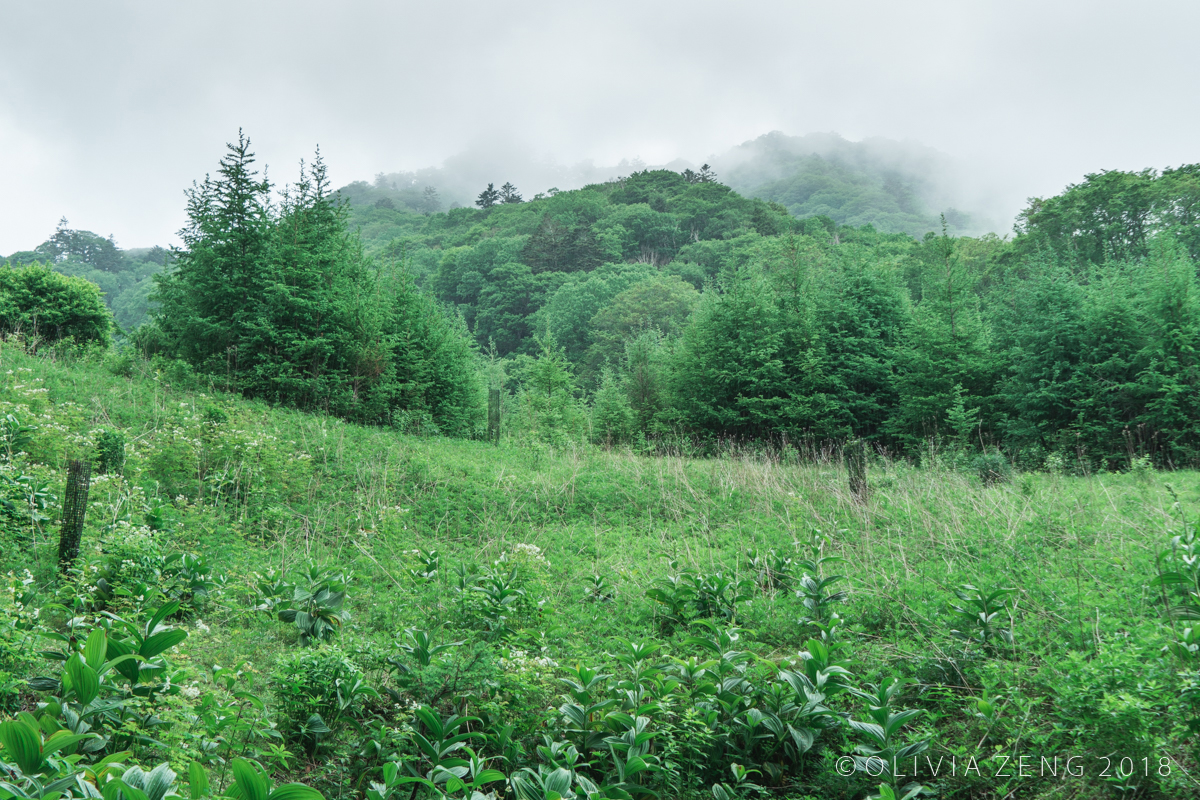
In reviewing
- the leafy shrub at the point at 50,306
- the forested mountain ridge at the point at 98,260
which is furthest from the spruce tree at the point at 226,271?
the forested mountain ridge at the point at 98,260

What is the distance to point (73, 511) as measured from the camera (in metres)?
4.59

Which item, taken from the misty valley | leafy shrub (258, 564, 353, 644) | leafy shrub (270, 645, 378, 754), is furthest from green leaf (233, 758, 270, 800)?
leafy shrub (258, 564, 353, 644)

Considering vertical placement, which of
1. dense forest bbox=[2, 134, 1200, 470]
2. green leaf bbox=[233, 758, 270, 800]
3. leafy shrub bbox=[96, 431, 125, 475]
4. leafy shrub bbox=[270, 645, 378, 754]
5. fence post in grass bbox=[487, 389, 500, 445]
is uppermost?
dense forest bbox=[2, 134, 1200, 470]

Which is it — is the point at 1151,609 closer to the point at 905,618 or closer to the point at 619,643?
the point at 905,618

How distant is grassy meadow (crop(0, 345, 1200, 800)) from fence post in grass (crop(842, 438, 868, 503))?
0.24 meters

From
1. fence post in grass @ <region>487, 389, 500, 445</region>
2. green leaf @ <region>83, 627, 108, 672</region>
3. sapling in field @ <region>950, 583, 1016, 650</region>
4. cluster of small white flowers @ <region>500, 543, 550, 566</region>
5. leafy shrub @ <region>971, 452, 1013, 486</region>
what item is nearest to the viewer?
green leaf @ <region>83, 627, 108, 672</region>

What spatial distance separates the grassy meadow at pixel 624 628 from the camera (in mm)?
2777

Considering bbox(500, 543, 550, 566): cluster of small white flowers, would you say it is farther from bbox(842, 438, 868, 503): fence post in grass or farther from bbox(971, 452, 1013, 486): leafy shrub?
bbox(971, 452, 1013, 486): leafy shrub

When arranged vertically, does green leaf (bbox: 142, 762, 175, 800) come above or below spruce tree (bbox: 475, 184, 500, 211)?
below

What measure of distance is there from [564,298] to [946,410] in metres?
29.8

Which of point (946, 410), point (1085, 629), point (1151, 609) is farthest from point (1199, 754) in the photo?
point (946, 410)

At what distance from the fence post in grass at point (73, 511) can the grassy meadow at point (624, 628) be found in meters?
0.27

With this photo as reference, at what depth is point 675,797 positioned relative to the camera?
2979 millimetres

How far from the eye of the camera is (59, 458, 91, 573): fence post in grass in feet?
14.9
